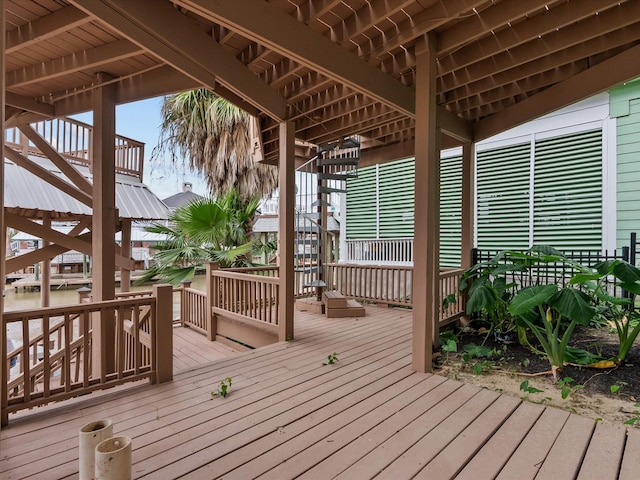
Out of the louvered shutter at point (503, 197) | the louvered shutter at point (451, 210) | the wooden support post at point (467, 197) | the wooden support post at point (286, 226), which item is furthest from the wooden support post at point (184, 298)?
the louvered shutter at point (503, 197)

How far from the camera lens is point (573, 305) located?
2.78 m

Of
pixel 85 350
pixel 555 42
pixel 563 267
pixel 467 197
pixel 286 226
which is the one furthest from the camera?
pixel 467 197

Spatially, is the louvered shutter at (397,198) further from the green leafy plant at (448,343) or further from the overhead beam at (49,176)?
the overhead beam at (49,176)

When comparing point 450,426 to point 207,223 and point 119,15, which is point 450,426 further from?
point 207,223

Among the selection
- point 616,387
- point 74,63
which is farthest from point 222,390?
point 74,63

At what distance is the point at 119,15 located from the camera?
2.30 m

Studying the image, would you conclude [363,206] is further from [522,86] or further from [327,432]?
[327,432]

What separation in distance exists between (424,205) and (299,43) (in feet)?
5.65

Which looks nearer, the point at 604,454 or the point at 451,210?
the point at 604,454

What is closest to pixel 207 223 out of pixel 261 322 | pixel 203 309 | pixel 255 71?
pixel 203 309

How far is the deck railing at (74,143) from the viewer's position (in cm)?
545

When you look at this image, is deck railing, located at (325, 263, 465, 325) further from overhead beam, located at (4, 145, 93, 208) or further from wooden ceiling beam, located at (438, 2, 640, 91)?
overhead beam, located at (4, 145, 93, 208)

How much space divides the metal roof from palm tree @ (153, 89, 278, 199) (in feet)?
6.56

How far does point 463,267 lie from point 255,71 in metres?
3.88
